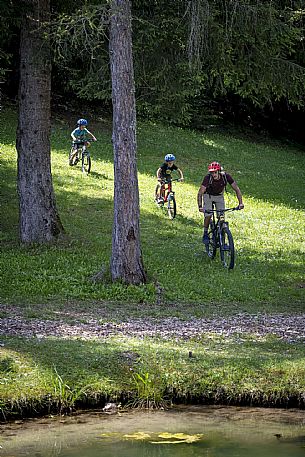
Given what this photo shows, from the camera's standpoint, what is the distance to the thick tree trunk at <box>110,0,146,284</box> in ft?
46.8

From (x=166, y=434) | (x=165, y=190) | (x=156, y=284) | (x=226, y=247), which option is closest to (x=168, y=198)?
(x=165, y=190)

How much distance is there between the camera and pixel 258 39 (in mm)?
16609

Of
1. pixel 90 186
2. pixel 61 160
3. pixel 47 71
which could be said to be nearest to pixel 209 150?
pixel 61 160

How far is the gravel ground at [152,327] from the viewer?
36.9 ft

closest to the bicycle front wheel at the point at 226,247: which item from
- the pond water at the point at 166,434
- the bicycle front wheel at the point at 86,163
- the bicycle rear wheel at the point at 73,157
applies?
the pond water at the point at 166,434

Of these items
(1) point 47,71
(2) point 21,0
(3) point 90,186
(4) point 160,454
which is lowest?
(4) point 160,454

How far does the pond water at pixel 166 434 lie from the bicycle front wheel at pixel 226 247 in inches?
304

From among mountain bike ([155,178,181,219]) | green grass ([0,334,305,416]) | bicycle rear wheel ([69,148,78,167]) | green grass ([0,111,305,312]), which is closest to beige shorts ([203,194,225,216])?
green grass ([0,111,305,312])

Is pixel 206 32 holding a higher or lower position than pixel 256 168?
higher

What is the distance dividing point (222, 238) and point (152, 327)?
5456 mm

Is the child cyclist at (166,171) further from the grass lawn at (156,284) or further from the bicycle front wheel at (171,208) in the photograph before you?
the grass lawn at (156,284)

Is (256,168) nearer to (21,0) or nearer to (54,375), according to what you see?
(21,0)

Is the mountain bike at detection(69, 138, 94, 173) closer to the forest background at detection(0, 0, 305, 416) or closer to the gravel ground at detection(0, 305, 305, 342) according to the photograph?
the forest background at detection(0, 0, 305, 416)

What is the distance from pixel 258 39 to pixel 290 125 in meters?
28.8
